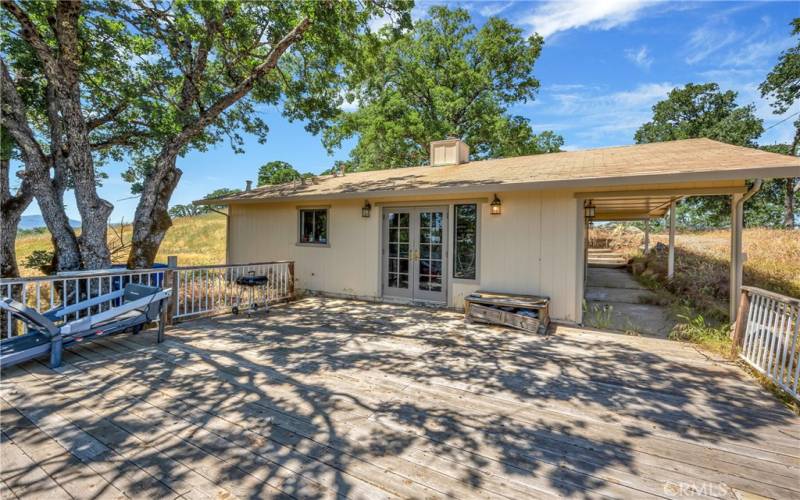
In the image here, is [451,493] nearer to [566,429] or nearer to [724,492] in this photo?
[566,429]

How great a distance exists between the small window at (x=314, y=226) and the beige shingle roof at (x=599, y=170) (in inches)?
22.9

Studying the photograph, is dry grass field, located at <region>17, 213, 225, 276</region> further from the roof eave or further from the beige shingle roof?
the roof eave

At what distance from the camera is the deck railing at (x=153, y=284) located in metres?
3.97

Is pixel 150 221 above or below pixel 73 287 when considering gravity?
above

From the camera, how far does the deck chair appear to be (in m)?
3.10

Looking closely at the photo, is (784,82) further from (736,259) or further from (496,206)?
(496,206)

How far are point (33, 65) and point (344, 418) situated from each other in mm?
8805

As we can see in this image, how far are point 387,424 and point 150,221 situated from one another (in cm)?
674

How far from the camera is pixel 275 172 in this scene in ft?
64.8

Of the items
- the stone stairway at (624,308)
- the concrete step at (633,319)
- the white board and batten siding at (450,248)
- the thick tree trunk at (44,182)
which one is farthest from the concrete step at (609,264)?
the thick tree trunk at (44,182)

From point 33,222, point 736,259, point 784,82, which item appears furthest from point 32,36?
point 784,82

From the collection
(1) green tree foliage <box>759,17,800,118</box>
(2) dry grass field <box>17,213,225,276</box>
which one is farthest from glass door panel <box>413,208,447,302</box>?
(1) green tree foliage <box>759,17,800,118</box>

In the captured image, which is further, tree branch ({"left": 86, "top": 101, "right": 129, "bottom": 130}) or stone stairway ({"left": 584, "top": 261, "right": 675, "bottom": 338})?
tree branch ({"left": 86, "top": 101, "right": 129, "bottom": 130})

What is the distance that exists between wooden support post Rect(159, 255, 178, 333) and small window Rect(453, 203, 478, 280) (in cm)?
446
